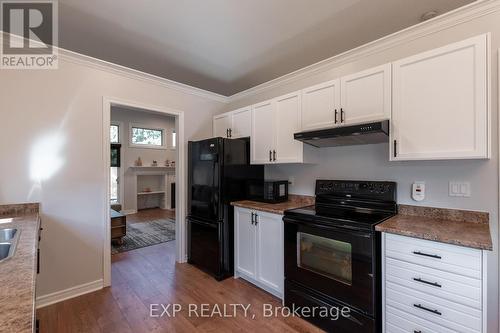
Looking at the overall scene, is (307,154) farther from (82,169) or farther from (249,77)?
(82,169)

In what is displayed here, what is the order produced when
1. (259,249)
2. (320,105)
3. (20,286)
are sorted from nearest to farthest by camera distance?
(20,286) < (320,105) < (259,249)

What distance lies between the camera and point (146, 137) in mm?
7102

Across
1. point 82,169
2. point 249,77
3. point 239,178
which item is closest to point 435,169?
point 239,178

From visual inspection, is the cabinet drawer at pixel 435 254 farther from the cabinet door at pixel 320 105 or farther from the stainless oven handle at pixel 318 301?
the cabinet door at pixel 320 105

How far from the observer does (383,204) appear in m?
2.16

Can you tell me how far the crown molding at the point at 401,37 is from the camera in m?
1.79

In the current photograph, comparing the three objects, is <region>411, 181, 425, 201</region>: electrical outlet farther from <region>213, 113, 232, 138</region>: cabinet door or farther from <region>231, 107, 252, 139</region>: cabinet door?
<region>213, 113, 232, 138</region>: cabinet door

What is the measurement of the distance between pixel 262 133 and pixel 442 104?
5.68 feet

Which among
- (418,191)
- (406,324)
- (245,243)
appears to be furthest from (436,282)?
(245,243)

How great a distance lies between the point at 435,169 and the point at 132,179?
684cm

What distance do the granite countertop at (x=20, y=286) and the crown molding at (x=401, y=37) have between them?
2.92m

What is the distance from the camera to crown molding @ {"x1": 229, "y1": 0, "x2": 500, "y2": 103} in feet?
5.88

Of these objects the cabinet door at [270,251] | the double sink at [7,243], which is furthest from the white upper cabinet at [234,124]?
the double sink at [7,243]

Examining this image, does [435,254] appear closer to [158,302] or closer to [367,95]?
[367,95]
